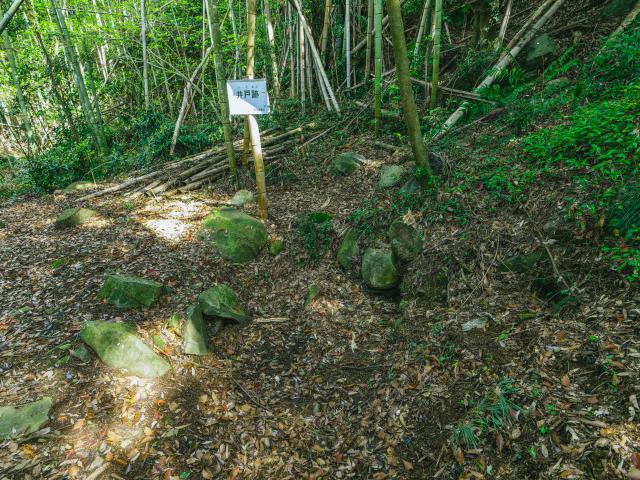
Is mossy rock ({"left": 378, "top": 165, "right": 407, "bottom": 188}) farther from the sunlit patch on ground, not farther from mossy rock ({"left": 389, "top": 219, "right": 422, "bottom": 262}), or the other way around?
the sunlit patch on ground

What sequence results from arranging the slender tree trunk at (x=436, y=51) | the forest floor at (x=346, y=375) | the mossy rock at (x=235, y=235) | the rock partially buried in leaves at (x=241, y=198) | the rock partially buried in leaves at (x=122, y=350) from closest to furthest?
the forest floor at (x=346, y=375), the rock partially buried in leaves at (x=122, y=350), the mossy rock at (x=235, y=235), the slender tree trunk at (x=436, y=51), the rock partially buried in leaves at (x=241, y=198)

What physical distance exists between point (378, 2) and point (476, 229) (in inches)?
187

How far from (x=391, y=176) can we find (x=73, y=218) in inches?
206

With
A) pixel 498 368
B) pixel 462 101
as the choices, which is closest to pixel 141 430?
pixel 498 368

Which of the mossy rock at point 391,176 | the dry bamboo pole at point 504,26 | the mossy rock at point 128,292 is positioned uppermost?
the dry bamboo pole at point 504,26

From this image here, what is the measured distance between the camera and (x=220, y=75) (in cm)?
554

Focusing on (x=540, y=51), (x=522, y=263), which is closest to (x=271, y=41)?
(x=540, y=51)

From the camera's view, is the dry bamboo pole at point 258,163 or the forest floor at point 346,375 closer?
the forest floor at point 346,375

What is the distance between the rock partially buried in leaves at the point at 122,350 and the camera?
124 inches

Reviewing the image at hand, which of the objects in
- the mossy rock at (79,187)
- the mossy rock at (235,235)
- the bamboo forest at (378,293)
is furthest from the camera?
the mossy rock at (79,187)

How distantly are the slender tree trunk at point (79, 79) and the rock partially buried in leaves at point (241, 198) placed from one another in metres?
6.93

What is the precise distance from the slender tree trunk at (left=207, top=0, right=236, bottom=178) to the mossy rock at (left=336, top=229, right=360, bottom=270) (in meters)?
2.90

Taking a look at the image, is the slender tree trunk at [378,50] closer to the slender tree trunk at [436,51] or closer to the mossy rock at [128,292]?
the slender tree trunk at [436,51]

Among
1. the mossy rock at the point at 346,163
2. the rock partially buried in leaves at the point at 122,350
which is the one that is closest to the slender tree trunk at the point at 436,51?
the mossy rock at the point at 346,163
